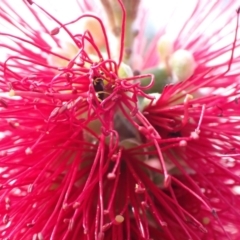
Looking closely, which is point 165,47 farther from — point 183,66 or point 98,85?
point 98,85

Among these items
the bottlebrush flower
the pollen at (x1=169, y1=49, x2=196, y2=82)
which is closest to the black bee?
the bottlebrush flower

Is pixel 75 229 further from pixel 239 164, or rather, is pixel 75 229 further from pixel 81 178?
pixel 239 164

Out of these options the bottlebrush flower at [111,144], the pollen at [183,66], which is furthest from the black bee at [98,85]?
the pollen at [183,66]

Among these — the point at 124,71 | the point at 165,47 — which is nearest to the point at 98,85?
the point at 124,71

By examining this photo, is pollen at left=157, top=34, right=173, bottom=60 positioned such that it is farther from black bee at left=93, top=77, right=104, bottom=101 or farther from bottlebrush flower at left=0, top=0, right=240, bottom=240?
black bee at left=93, top=77, right=104, bottom=101

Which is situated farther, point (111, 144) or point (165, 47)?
point (165, 47)

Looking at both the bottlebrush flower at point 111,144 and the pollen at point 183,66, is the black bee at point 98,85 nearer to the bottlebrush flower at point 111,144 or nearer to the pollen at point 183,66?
the bottlebrush flower at point 111,144

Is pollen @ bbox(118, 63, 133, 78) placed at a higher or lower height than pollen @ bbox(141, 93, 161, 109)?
higher

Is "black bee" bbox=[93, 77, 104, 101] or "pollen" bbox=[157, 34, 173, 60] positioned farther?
"pollen" bbox=[157, 34, 173, 60]
